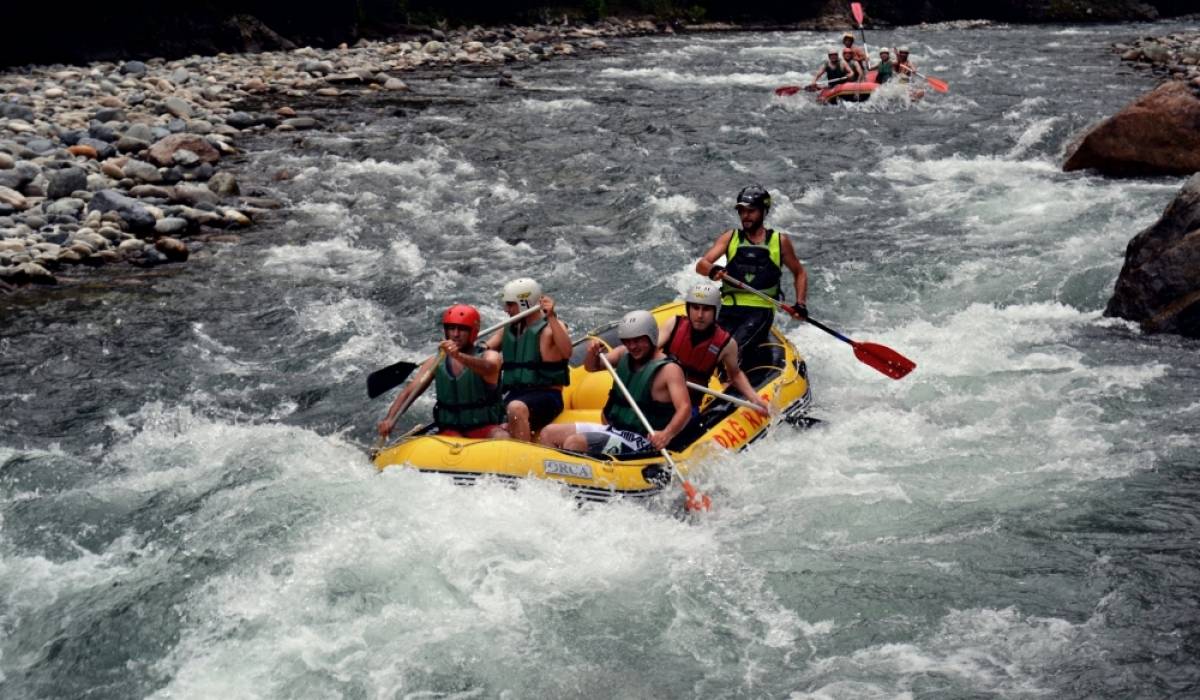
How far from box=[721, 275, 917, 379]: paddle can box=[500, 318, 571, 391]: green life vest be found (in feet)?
6.00

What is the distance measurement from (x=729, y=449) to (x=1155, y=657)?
3.02 meters

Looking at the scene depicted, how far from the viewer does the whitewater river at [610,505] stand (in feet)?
20.2

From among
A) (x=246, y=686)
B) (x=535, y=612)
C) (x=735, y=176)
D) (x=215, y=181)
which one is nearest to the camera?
(x=246, y=686)

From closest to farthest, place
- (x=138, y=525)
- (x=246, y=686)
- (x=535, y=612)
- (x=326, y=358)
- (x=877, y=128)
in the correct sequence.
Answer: (x=246, y=686)
(x=535, y=612)
(x=138, y=525)
(x=326, y=358)
(x=877, y=128)

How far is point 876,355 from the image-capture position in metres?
9.65

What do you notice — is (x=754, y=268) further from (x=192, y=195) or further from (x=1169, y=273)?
(x=192, y=195)

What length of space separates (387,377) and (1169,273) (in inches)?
265

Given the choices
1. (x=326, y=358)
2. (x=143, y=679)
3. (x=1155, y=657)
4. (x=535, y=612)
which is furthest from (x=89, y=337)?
(x=1155, y=657)

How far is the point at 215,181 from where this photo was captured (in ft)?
49.4

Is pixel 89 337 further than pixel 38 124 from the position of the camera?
No

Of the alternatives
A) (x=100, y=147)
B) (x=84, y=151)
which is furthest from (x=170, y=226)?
(x=100, y=147)

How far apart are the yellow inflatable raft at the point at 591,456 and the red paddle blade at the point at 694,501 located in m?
0.17

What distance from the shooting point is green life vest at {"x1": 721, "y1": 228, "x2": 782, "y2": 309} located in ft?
31.4

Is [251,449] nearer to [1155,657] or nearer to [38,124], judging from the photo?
[1155,657]
